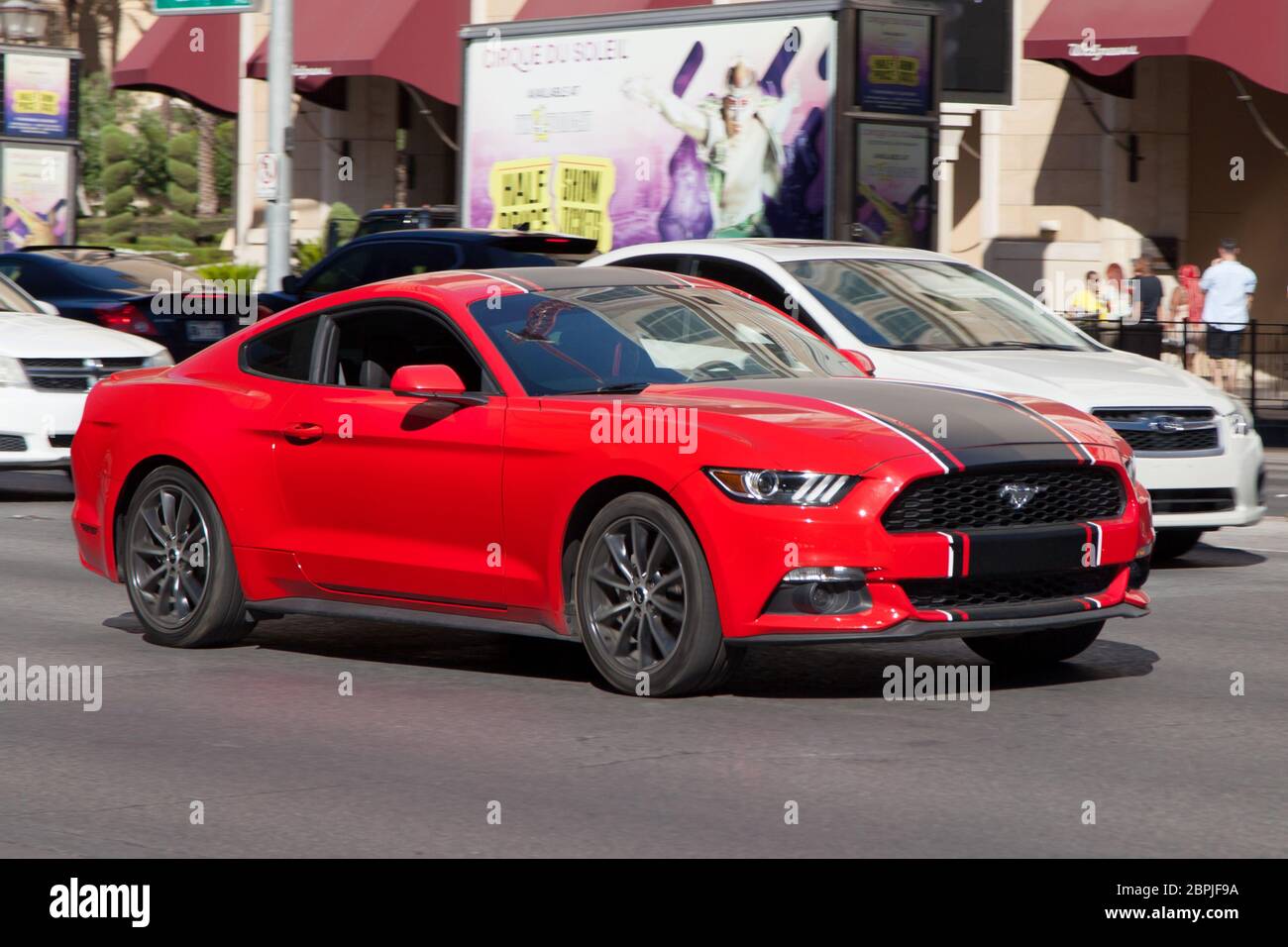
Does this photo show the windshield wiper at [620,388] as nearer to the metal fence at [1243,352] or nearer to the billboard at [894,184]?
the billboard at [894,184]

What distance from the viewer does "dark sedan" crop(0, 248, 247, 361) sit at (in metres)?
19.6

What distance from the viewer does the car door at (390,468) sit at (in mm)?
8195

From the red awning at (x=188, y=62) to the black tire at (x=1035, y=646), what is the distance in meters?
33.1

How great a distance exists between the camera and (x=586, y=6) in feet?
111

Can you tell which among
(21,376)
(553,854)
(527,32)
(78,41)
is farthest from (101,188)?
(553,854)

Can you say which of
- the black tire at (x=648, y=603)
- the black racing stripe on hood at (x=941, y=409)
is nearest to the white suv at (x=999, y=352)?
the black racing stripe on hood at (x=941, y=409)

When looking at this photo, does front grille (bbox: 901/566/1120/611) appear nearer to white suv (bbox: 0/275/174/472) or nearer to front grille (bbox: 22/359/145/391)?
white suv (bbox: 0/275/174/472)

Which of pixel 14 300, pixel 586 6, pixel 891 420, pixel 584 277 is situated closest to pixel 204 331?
pixel 14 300

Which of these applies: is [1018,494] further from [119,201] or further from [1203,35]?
[119,201]

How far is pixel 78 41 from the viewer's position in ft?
235

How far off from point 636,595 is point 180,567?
241 cm

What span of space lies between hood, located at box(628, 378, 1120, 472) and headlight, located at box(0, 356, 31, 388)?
27.5 ft

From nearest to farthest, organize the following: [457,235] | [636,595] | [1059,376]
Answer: [636,595] → [1059,376] → [457,235]
